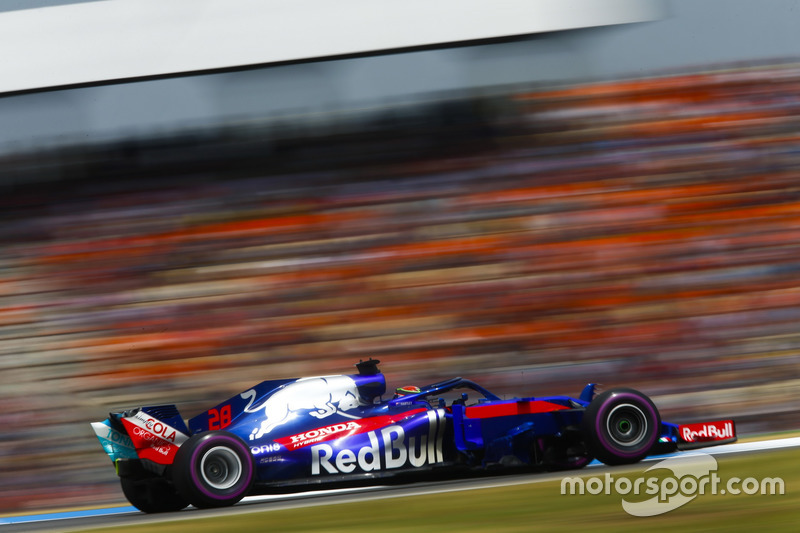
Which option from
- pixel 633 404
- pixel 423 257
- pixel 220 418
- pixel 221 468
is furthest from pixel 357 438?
pixel 423 257

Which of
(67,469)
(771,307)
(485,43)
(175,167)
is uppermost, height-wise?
(485,43)

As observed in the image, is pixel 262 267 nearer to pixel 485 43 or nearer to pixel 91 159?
pixel 91 159

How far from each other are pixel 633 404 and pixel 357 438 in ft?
6.32

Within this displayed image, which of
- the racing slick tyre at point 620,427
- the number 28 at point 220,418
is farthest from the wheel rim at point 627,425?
the number 28 at point 220,418

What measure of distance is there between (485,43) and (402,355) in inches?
145

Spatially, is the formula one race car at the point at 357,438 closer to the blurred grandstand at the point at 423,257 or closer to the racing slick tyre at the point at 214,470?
the racing slick tyre at the point at 214,470

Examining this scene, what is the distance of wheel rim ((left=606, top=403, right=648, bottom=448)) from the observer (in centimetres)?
649

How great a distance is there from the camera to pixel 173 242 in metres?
10.6

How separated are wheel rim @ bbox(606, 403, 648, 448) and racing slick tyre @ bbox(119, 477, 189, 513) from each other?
3037mm

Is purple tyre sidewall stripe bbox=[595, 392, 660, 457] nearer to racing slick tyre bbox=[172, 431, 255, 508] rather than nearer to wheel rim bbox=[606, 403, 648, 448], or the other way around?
wheel rim bbox=[606, 403, 648, 448]

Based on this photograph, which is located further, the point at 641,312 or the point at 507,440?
the point at 641,312

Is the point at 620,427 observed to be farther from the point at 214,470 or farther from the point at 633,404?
the point at 214,470

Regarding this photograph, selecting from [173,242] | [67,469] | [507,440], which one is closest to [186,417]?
[67,469]

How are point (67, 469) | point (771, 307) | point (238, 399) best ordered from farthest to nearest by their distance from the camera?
point (771, 307) → point (67, 469) → point (238, 399)
